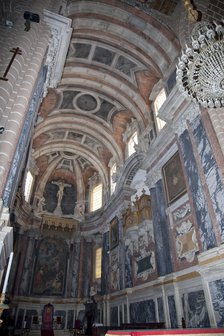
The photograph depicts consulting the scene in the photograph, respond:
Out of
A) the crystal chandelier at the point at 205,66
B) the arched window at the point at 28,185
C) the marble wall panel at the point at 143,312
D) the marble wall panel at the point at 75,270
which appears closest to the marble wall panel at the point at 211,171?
the crystal chandelier at the point at 205,66

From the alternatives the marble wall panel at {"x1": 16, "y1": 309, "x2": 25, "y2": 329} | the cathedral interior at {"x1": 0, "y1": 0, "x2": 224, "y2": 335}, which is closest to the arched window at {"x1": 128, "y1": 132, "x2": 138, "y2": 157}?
the cathedral interior at {"x1": 0, "y1": 0, "x2": 224, "y2": 335}

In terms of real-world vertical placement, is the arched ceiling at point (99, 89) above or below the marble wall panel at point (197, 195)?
above

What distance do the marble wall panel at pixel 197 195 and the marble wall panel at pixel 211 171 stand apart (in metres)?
0.36

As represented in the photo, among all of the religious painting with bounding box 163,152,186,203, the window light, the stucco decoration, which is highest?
the religious painting with bounding box 163,152,186,203

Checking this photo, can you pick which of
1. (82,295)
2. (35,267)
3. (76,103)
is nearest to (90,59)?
(76,103)

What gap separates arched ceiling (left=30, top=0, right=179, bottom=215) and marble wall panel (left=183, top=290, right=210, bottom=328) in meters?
8.62

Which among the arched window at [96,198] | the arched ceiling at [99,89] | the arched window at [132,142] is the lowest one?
the arched window at [96,198]

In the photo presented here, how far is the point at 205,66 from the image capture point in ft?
19.2

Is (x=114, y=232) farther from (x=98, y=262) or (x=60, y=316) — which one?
(x=60, y=316)

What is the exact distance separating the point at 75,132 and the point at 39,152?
3.04m

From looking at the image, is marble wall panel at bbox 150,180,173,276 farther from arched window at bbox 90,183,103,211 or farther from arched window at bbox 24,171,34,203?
arched window at bbox 24,171,34,203

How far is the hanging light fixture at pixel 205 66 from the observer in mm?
5641

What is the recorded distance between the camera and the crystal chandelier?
564 centimetres

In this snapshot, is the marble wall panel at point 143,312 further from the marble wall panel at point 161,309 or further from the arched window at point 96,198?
the arched window at point 96,198
